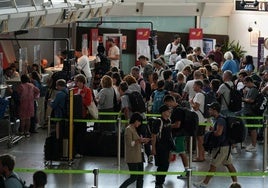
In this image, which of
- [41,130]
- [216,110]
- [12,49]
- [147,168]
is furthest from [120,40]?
[216,110]

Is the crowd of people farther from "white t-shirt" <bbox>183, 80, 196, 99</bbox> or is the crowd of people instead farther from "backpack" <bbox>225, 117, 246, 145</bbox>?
"backpack" <bbox>225, 117, 246, 145</bbox>

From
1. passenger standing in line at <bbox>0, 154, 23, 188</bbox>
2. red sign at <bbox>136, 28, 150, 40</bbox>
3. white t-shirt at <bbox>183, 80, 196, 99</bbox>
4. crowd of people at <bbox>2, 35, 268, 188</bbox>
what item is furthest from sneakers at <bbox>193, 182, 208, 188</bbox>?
red sign at <bbox>136, 28, 150, 40</bbox>

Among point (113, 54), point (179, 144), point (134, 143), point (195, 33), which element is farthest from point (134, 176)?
point (195, 33)

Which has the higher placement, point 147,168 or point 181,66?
point 181,66

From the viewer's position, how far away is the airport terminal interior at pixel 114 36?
14711mm

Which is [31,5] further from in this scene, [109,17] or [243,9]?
[243,9]

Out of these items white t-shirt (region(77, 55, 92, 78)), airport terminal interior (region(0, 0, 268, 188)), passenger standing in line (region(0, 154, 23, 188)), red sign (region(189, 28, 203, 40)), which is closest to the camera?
passenger standing in line (region(0, 154, 23, 188))

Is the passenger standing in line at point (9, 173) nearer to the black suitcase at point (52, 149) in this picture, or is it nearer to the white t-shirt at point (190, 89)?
the black suitcase at point (52, 149)

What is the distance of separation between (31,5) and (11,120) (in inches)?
111

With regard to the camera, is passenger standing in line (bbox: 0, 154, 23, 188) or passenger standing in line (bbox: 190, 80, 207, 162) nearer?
passenger standing in line (bbox: 0, 154, 23, 188)

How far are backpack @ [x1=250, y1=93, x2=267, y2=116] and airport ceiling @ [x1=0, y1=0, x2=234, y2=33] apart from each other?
544 cm

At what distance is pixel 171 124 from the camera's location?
13.6 m

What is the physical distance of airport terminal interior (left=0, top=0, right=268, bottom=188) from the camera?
1471 centimetres

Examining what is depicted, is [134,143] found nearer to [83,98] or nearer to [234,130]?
[234,130]
